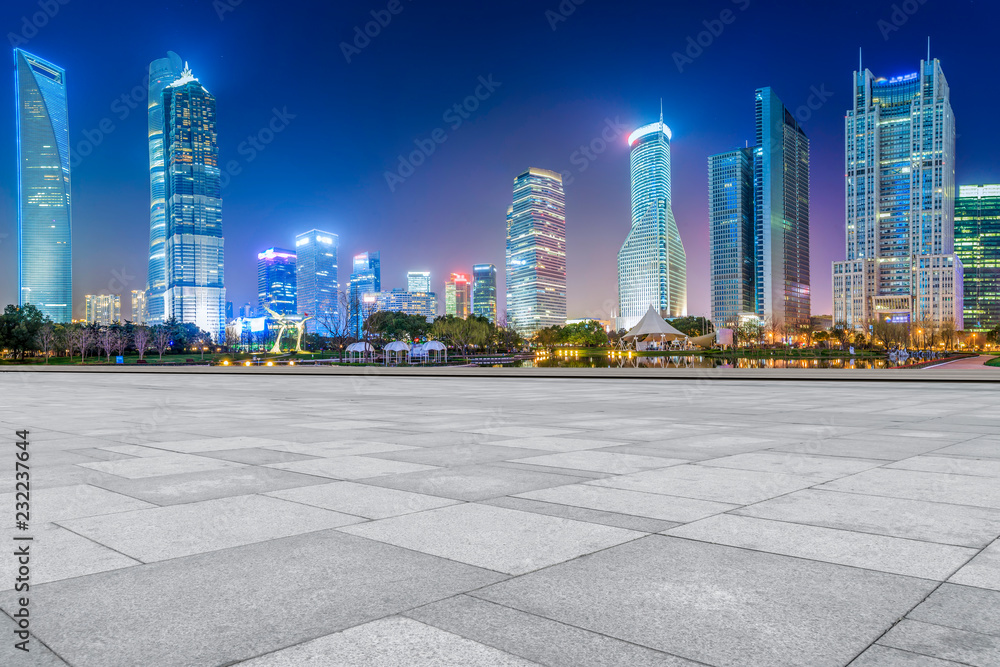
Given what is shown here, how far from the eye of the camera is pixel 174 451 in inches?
344

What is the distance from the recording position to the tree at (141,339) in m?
89.4

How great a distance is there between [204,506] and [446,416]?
811cm

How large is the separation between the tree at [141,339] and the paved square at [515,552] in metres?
90.7

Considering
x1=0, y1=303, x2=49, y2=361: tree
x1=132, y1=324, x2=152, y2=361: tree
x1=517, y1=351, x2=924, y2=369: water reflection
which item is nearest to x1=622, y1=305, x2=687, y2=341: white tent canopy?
x1=517, y1=351, x2=924, y2=369: water reflection

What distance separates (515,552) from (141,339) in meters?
102

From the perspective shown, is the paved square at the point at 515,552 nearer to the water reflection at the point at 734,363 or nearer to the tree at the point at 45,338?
the water reflection at the point at 734,363

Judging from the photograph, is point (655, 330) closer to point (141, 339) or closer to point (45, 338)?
point (141, 339)

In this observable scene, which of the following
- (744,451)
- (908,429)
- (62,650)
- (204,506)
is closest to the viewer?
(62,650)

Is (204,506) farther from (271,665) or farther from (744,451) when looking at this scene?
(744,451)

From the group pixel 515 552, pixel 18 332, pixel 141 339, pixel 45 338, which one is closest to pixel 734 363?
pixel 515 552

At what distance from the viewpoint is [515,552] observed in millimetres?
4117

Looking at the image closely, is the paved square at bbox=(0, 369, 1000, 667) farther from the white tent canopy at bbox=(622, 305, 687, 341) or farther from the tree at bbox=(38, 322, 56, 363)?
the white tent canopy at bbox=(622, 305, 687, 341)

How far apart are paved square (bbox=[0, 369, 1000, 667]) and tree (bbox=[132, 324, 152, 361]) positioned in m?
90.7

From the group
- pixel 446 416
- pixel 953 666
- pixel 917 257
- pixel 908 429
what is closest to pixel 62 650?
pixel 953 666
